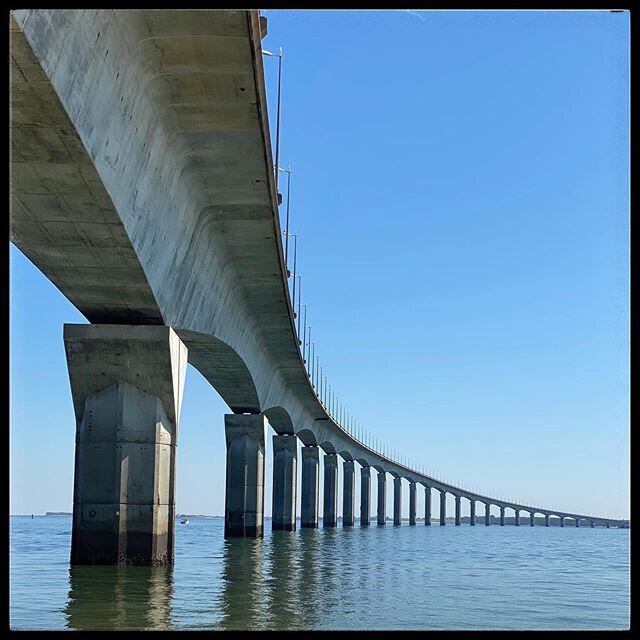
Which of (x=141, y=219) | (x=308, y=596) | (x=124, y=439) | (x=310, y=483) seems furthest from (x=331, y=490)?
(x=141, y=219)

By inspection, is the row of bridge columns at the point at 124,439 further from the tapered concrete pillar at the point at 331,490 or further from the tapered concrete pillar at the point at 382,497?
the tapered concrete pillar at the point at 382,497

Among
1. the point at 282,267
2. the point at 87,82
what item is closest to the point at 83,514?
the point at 282,267

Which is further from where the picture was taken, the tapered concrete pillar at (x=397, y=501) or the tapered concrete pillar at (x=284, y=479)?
the tapered concrete pillar at (x=397, y=501)

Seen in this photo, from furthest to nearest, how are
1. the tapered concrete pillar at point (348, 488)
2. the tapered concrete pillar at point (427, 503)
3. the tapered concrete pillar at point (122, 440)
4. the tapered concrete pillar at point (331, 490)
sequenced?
the tapered concrete pillar at point (427, 503) < the tapered concrete pillar at point (348, 488) < the tapered concrete pillar at point (331, 490) < the tapered concrete pillar at point (122, 440)

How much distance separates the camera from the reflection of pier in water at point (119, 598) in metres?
15.2

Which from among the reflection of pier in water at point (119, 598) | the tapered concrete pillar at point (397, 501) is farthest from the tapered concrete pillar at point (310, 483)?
the reflection of pier in water at point (119, 598)

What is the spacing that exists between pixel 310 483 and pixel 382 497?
43130 mm

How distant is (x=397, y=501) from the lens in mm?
129750

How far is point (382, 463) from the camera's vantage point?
393 feet

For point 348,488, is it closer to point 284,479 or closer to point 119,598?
point 284,479

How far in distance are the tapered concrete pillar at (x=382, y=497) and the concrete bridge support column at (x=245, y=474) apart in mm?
74696
